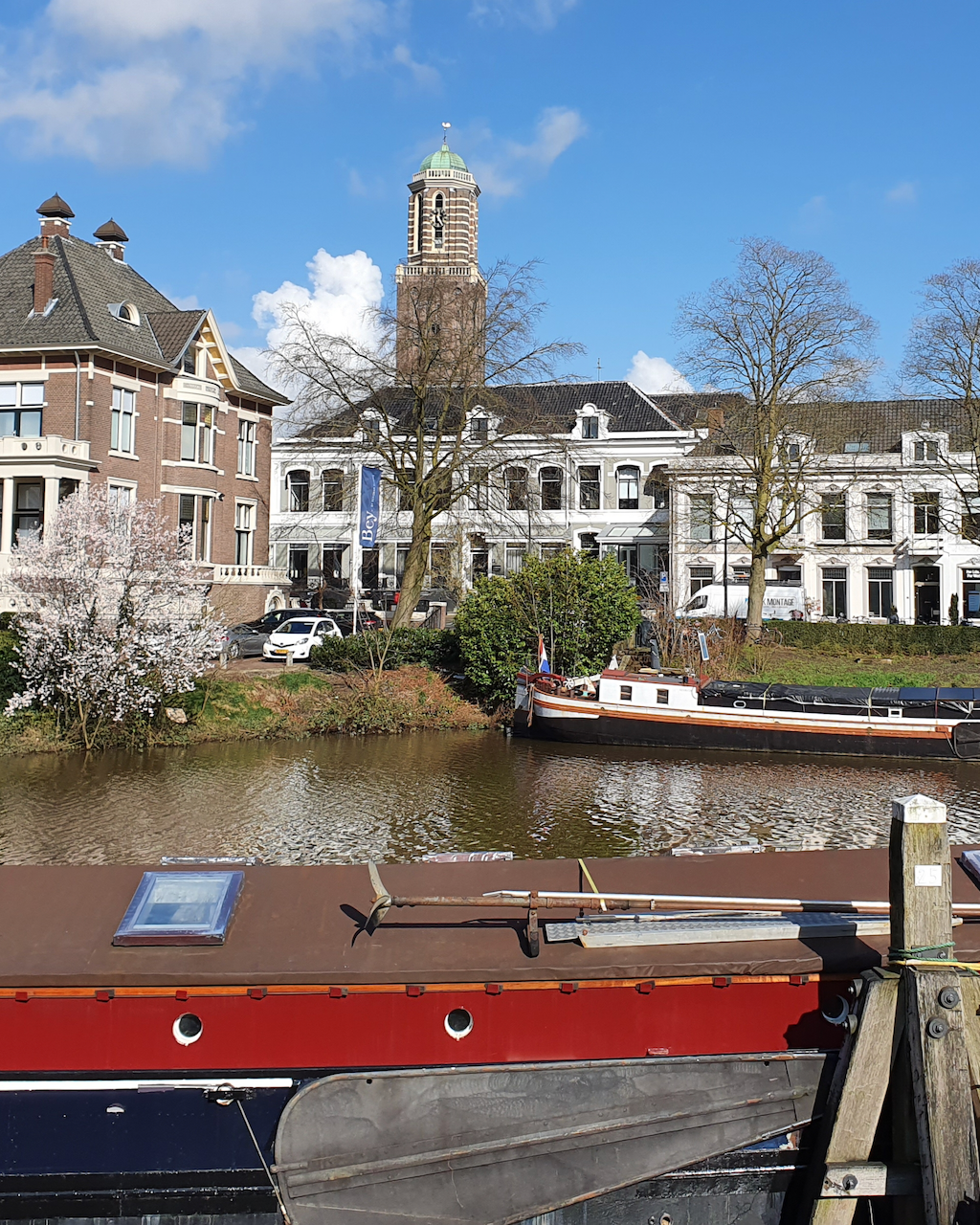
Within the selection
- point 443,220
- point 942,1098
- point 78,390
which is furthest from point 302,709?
point 443,220

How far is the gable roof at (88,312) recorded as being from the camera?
34594mm

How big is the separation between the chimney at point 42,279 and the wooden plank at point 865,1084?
36.3 metres

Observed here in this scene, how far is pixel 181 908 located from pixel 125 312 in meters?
35.0

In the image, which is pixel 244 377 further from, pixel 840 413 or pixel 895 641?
pixel 895 641

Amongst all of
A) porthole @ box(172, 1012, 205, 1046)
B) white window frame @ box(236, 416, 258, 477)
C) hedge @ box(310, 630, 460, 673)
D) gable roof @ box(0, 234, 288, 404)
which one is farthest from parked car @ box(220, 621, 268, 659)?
porthole @ box(172, 1012, 205, 1046)

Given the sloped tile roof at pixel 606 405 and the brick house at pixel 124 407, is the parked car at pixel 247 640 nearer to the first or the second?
the brick house at pixel 124 407

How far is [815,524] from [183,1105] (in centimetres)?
4921

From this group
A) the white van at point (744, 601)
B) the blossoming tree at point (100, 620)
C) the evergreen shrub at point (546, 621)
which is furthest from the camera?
the white van at point (744, 601)

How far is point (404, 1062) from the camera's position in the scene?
6418 millimetres

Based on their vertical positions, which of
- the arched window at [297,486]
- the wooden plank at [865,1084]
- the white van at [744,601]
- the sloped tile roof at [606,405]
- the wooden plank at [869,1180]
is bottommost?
the wooden plank at [869,1180]

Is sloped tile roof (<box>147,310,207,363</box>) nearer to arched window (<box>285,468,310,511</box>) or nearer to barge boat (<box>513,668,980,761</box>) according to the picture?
arched window (<box>285,468,310,511</box>)

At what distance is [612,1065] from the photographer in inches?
249

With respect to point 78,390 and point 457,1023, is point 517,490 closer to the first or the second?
point 78,390

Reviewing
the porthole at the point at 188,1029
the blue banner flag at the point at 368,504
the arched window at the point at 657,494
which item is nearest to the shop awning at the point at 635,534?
the arched window at the point at 657,494
